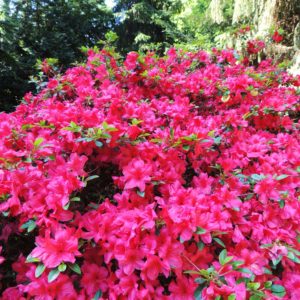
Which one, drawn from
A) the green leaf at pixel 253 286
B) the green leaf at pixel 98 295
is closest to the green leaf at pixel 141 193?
the green leaf at pixel 98 295

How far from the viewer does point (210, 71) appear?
8.20ft

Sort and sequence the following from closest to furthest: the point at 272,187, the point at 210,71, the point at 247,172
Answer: the point at 272,187, the point at 247,172, the point at 210,71

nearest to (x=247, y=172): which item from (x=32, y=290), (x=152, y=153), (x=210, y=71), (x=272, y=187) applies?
(x=272, y=187)

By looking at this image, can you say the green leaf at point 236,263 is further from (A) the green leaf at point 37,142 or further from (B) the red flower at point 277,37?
(B) the red flower at point 277,37

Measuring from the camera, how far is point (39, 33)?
6797 mm

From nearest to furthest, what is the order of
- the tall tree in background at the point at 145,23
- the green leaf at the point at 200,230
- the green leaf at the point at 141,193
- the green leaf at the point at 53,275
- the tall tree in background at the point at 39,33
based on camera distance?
the green leaf at the point at 53,275, the green leaf at the point at 200,230, the green leaf at the point at 141,193, the tall tree in background at the point at 39,33, the tall tree in background at the point at 145,23

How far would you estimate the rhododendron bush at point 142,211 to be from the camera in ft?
3.03

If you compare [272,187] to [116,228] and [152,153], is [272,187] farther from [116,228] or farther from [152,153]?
[116,228]

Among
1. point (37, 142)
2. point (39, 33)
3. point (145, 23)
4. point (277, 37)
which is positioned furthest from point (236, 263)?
point (145, 23)


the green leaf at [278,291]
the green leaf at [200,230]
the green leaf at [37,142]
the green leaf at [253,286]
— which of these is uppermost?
the green leaf at [37,142]

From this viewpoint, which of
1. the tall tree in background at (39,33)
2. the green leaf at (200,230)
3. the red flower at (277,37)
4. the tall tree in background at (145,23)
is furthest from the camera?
the tall tree in background at (145,23)

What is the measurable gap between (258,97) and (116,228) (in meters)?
1.70

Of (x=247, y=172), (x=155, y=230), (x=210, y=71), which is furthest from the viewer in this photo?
(x=210, y=71)

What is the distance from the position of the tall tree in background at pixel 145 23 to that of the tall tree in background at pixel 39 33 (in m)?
0.62
